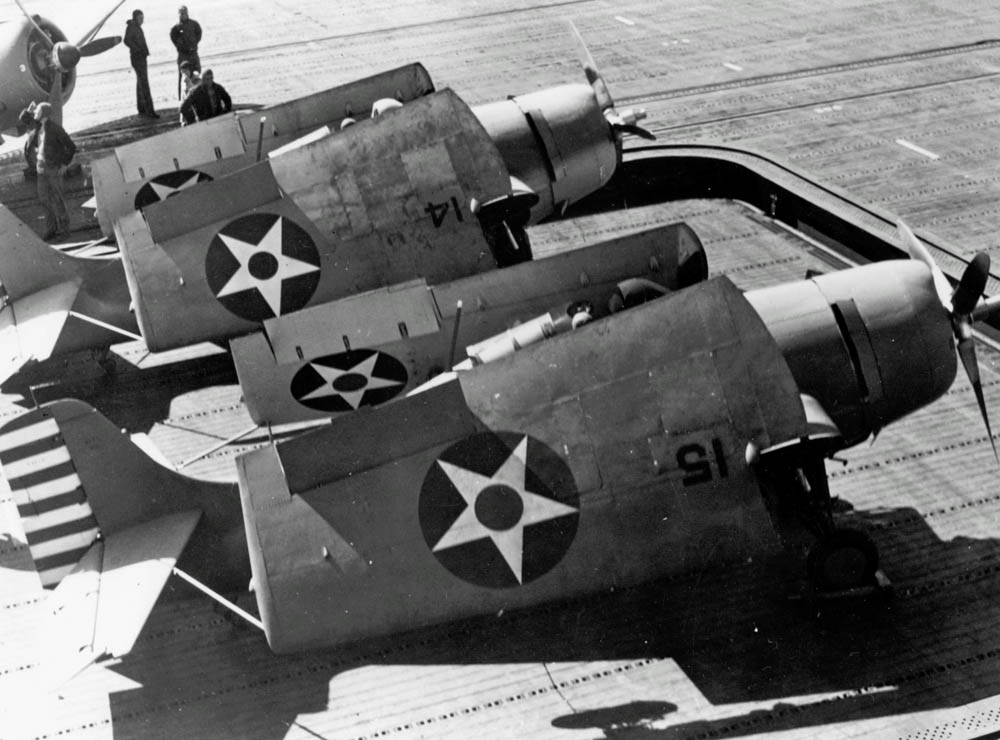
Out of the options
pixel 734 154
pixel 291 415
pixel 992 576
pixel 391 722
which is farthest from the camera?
pixel 734 154

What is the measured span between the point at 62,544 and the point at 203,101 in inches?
421

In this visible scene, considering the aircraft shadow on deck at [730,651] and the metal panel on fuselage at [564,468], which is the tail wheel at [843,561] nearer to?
the aircraft shadow on deck at [730,651]

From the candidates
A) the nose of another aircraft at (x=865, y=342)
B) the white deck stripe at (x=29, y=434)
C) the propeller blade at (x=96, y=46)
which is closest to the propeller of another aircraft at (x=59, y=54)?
the propeller blade at (x=96, y=46)

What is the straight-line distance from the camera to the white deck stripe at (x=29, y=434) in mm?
7848

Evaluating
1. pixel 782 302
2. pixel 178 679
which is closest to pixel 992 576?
pixel 782 302

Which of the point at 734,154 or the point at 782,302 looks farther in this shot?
the point at 734,154

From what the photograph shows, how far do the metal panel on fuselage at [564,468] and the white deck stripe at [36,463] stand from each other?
1.27m

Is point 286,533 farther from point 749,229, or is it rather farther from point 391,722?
point 749,229

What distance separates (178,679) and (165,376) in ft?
15.9

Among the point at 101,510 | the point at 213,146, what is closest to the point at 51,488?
the point at 101,510

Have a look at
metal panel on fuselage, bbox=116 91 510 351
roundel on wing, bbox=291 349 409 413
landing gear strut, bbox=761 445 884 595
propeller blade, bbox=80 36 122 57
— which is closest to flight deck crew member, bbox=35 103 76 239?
propeller blade, bbox=80 36 122 57

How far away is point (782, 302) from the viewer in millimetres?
8680

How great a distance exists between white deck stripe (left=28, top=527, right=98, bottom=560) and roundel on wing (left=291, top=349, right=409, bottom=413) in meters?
2.70

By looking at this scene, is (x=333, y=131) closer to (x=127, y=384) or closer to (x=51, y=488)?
(x=127, y=384)
